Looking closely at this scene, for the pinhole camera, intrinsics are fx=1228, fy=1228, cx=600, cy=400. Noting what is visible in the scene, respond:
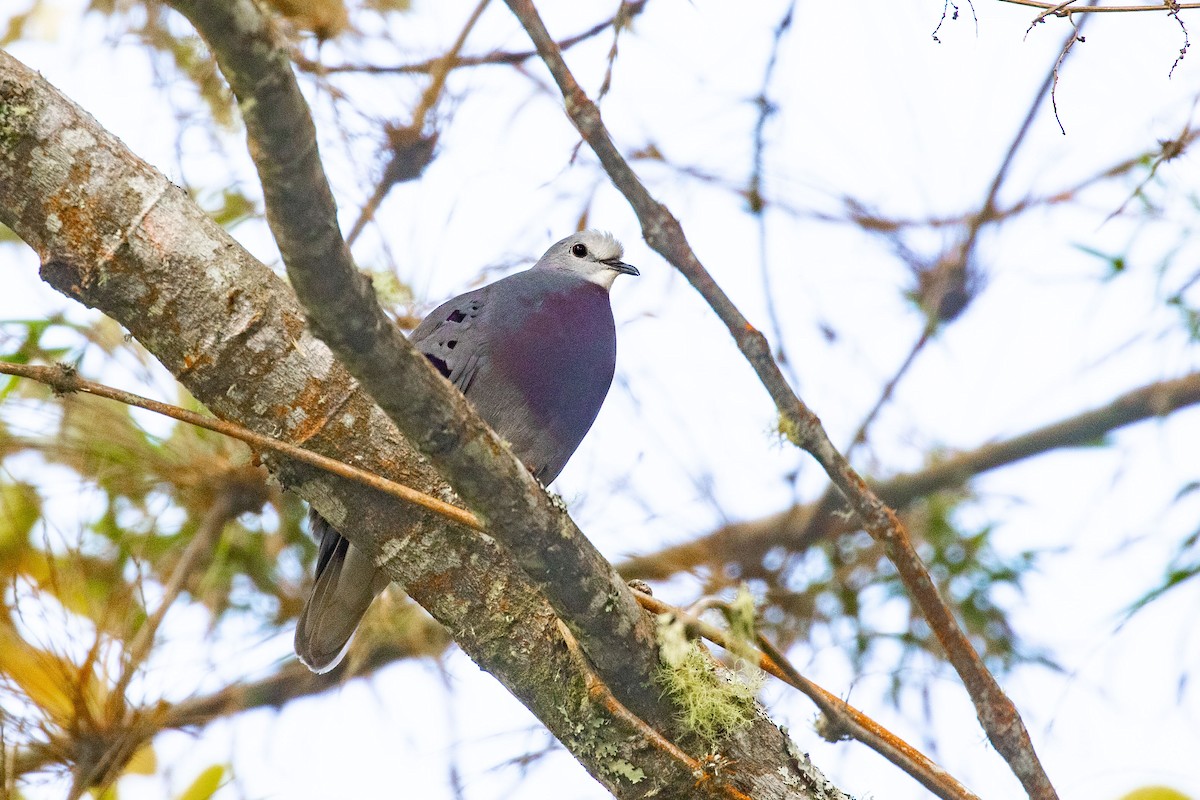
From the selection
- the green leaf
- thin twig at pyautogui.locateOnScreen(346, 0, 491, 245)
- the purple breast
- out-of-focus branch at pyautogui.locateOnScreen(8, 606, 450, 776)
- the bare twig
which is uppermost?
thin twig at pyautogui.locateOnScreen(346, 0, 491, 245)

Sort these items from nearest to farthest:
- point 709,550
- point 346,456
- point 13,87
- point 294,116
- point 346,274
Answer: point 294,116 → point 346,274 → point 13,87 → point 346,456 → point 709,550

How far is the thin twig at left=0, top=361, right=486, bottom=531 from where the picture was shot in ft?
6.36

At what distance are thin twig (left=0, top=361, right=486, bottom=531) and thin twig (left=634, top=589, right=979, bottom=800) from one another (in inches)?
16.4

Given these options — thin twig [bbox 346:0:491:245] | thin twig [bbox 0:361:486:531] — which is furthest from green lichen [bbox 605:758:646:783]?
thin twig [bbox 346:0:491:245]

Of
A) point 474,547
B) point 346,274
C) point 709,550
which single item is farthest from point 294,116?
point 709,550

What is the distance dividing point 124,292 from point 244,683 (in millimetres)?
1873

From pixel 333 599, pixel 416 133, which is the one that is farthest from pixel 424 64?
pixel 333 599

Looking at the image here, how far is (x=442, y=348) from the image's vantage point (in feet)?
9.43

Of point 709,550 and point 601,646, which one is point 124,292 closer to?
point 601,646

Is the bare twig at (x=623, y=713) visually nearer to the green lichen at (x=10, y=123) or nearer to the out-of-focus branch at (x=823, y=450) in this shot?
the out-of-focus branch at (x=823, y=450)

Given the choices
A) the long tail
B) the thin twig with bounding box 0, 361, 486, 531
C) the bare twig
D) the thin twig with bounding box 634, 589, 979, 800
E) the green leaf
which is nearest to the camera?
the thin twig with bounding box 634, 589, 979, 800

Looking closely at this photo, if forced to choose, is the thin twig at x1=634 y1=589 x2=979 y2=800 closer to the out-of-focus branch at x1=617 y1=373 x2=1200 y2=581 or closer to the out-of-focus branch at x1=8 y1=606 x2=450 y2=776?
the out-of-focus branch at x1=617 y1=373 x2=1200 y2=581

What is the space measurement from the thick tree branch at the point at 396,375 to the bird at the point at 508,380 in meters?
0.70

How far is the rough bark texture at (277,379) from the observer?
6.55 ft
